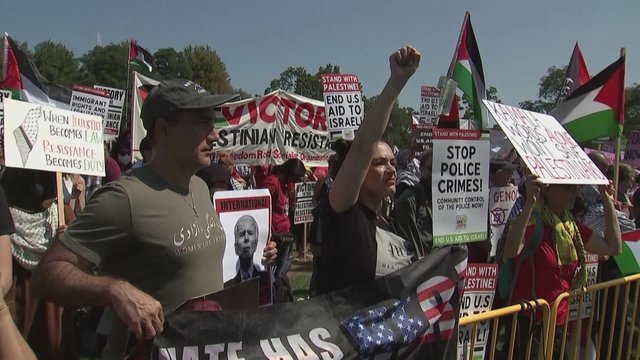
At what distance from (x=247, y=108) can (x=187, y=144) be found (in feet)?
27.4

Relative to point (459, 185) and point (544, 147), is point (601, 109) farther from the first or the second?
point (459, 185)

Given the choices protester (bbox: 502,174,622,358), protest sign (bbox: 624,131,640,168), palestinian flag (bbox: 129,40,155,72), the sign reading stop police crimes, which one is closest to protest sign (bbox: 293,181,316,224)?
palestinian flag (bbox: 129,40,155,72)

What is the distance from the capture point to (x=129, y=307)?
6.37 feet

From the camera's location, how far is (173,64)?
71.9 meters

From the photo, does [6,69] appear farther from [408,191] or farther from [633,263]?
[633,263]

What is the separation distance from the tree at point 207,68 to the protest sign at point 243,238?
66857mm

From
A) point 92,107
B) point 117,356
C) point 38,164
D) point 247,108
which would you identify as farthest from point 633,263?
point 92,107

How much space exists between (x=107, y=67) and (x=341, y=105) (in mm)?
71511

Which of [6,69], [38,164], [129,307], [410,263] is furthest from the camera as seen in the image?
[6,69]

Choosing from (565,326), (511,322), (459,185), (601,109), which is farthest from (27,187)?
(601,109)

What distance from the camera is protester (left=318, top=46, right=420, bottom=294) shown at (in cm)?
260

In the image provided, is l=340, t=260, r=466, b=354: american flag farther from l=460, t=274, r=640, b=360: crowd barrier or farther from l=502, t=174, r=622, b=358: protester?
l=502, t=174, r=622, b=358: protester

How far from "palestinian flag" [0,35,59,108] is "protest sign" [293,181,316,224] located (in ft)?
13.5

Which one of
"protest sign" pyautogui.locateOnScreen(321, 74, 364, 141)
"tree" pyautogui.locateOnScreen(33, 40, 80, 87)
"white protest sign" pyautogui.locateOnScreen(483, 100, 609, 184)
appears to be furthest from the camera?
"tree" pyautogui.locateOnScreen(33, 40, 80, 87)
